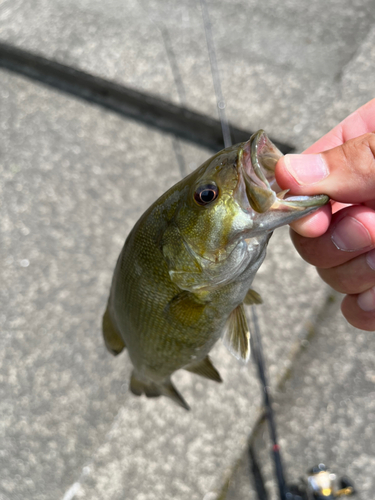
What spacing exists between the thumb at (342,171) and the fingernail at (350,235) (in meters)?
0.14

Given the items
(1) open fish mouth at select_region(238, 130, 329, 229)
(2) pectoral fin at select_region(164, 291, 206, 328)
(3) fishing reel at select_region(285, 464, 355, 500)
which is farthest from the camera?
(3) fishing reel at select_region(285, 464, 355, 500)

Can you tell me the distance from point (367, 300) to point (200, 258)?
0.86 metres

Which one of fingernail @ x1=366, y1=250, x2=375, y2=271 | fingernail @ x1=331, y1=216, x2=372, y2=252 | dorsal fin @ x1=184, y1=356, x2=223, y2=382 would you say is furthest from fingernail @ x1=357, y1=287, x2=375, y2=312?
dorsal fin @ x1=184, y1=356, x2=223, y2=382

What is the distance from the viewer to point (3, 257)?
2775 mm

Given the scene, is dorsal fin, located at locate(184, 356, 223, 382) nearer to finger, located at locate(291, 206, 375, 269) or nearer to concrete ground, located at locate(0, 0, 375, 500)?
finger, located at locate(291, 206, 375, 269)

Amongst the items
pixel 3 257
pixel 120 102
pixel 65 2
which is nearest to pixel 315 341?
pixel 3 257

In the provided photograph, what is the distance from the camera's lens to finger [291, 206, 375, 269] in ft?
4.35

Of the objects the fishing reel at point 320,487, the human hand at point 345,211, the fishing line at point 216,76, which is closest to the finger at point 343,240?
the human hand at point 345,211

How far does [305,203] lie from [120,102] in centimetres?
278

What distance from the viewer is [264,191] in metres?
1.04

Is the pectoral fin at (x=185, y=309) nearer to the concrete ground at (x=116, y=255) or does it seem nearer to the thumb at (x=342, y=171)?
the thumb at (x=342, y=171)

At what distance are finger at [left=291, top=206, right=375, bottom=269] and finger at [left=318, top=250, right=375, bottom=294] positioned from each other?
5cm

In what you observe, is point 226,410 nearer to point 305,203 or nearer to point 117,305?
point 117,305

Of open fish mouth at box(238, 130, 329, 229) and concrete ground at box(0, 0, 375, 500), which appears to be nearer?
open fish mouth at box(238, 130, 329, 229)
